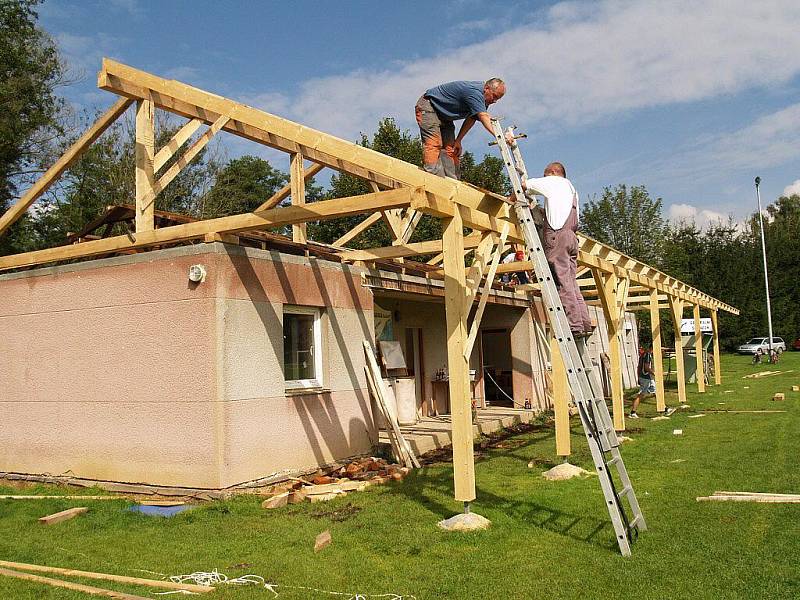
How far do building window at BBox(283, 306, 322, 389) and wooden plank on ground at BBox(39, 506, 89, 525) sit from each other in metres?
2.87

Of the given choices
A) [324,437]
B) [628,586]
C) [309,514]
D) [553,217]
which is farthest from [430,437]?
[628,586]

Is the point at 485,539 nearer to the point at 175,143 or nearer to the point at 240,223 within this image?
the point at 240,223

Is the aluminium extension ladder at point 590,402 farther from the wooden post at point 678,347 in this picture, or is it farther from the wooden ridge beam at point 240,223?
the wooden post at point 678,347

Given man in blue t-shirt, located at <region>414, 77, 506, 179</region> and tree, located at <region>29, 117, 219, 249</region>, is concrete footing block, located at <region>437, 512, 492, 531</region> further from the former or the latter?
tree, located at <region>29, 117, 219, 249</region>

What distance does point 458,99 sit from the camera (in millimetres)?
7836

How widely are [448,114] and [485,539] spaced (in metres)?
4.68

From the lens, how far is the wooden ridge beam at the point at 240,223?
22.4 feet

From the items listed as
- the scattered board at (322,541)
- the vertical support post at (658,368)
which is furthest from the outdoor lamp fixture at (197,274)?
the vertical support post at (658,368)

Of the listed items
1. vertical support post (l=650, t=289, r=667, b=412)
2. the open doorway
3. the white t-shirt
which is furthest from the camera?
the open doorway

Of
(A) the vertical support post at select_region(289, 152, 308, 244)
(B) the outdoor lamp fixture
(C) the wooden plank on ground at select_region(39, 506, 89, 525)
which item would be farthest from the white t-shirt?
(C) the wooden plank on ground at select_region(39, 506, 89, 525)

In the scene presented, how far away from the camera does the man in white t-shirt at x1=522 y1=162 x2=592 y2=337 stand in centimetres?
625

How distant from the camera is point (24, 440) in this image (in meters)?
9.77

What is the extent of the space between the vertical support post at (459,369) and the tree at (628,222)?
147 feet

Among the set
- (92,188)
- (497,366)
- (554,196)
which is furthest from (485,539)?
A: (92,188)
